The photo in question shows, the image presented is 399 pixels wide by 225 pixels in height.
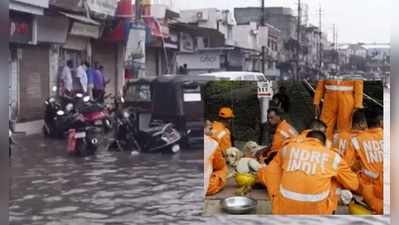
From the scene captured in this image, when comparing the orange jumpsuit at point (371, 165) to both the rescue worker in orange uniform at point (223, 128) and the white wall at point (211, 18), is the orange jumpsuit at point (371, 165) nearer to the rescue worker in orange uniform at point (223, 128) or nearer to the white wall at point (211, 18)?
the rescue worker in orange uniform at point (223, 128)

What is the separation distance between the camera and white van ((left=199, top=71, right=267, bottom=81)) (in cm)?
305

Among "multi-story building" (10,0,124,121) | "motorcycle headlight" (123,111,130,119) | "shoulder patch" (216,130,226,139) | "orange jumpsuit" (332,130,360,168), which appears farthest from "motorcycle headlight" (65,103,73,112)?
"orange jumpsuit" (332,130,360,168)

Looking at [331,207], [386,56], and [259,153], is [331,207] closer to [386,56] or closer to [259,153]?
[259,153]

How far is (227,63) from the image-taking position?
3.11 m

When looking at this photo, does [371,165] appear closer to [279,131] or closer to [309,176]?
[309,176]

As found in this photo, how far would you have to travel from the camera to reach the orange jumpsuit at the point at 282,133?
10.2ft

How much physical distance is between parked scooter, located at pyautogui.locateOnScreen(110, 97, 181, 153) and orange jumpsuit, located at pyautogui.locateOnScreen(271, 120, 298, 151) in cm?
51

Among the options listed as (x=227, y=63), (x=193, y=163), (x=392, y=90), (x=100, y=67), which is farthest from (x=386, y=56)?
(x=100, y=67)

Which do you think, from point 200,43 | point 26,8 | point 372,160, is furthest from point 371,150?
point 26,8

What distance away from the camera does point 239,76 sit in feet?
10.1

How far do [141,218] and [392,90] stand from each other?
1.34 m

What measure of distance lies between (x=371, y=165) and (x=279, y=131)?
50 centimetres

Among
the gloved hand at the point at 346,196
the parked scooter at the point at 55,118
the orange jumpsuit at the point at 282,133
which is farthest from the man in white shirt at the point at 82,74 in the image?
the gloved hand at the point at 346,196

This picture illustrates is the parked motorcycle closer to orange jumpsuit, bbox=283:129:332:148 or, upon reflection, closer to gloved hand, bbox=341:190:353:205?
orange jumpsuit, bbox=283:129:332:148
